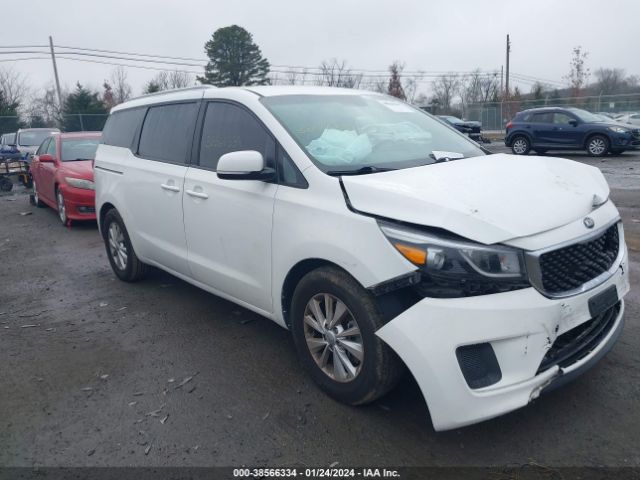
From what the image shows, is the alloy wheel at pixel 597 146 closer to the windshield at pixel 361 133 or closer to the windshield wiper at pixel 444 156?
the windshield at pixel 361 133

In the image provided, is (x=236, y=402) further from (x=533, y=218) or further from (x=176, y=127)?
(x=176, y=127)

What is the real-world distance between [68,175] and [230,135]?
6275 millimetres

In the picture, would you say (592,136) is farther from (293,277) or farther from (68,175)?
(293,277)

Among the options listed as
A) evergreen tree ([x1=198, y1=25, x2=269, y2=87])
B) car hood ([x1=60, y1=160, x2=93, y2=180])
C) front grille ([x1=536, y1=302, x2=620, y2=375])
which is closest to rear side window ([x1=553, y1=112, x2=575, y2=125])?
car hood ([x1=60, y1=160, x2=93, y2=180])

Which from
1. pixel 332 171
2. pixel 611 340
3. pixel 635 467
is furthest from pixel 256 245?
pixel 635 467

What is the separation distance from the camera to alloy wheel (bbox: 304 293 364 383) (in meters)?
2.99

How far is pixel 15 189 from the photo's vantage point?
53.0 feet

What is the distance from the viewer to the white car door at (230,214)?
353 cm

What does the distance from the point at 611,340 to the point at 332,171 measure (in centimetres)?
184

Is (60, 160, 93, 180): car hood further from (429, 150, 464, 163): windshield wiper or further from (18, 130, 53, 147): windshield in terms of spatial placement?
(18, 130, 53, 147): windshield

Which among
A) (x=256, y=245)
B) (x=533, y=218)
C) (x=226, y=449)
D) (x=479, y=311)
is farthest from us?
(x=256, y=245)

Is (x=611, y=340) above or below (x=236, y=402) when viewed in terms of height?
above

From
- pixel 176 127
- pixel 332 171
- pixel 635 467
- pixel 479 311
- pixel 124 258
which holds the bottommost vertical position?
pixel 635 467

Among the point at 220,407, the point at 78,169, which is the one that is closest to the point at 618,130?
the point at 78,169
